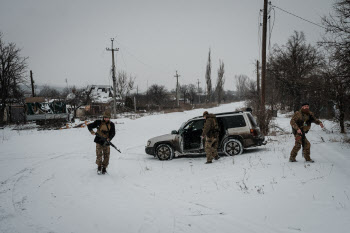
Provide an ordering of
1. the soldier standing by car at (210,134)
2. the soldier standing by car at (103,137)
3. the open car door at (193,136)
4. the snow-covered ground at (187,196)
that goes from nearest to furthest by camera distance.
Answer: the snow-covered ground at (187,196)
the soldier standing by car at (103,137)
the soldier standing by car at (210,134)
the open car door at (193,136)

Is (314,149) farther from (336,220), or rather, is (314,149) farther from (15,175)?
(15,175)

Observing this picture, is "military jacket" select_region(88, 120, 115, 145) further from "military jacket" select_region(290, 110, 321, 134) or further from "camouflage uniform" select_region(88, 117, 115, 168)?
"military jacket" select_region(290, 110, 321, 134)

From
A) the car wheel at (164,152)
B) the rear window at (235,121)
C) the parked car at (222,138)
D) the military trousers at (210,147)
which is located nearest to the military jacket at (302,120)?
the parked car at (222,138)

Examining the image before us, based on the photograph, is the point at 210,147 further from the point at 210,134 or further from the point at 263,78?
the point at 263,78

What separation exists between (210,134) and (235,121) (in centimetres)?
130

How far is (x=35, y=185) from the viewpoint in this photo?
627cm

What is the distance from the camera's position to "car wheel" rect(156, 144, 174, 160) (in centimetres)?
882

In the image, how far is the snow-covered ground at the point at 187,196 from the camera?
3.89 m

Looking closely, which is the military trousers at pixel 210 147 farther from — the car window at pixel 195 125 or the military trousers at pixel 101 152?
the military trousers at pixel 101 152

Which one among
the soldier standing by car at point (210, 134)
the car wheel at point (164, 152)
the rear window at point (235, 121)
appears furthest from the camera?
the car wheel at point (164, 152)

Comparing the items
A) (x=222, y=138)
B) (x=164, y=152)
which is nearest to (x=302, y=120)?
(x=222, y=138)

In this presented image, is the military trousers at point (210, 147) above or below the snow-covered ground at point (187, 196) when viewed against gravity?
above

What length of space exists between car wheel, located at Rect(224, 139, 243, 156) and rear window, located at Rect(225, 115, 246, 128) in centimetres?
56

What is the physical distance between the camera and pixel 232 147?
27.5 ft
